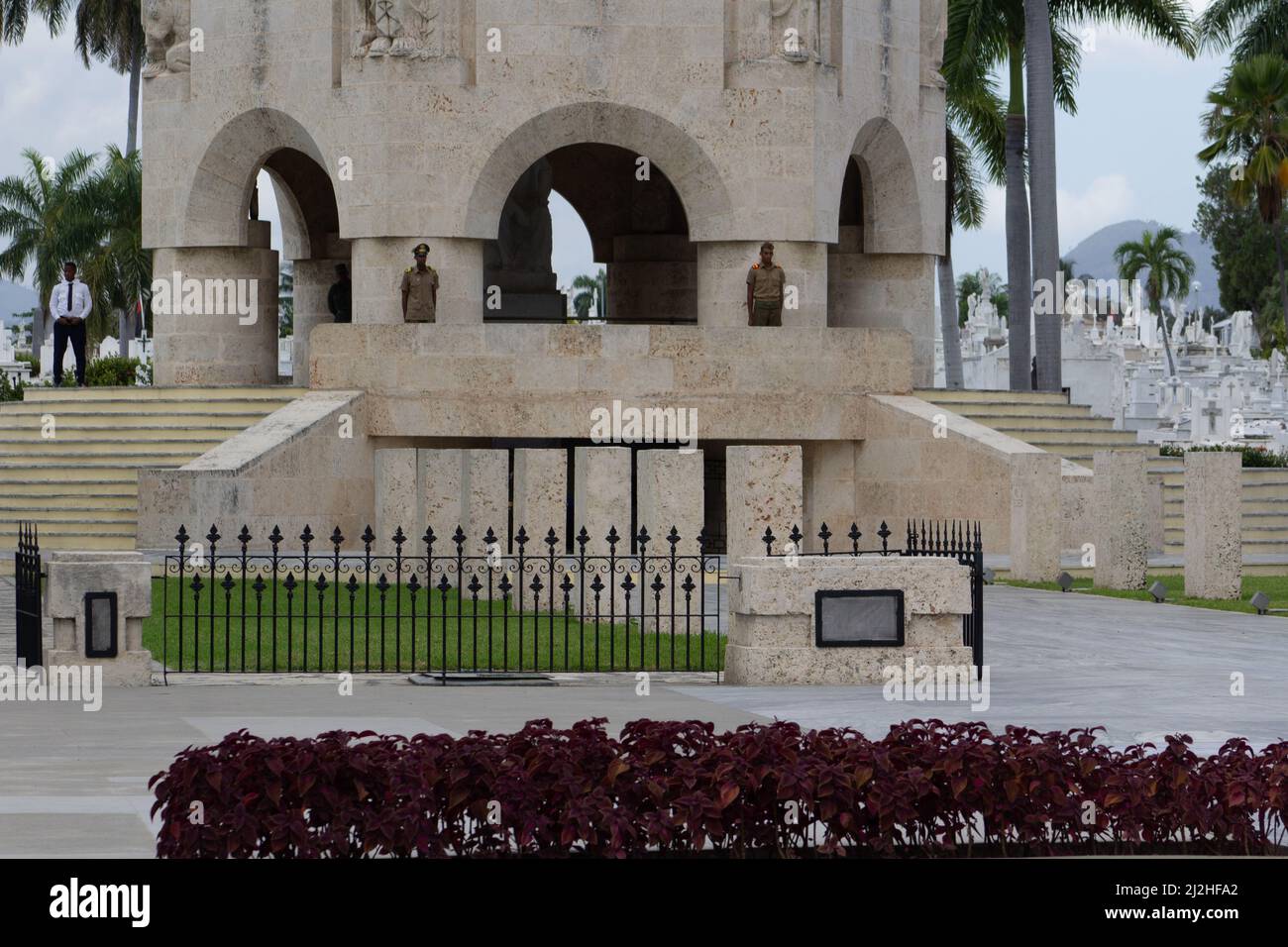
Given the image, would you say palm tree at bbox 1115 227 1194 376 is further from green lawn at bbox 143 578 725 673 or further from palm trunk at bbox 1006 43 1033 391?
green lawn at bbox 143 578 725 673

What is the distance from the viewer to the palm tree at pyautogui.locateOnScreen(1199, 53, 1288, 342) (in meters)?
46.0

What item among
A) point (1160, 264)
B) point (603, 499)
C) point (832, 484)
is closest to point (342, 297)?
point (832, 484)

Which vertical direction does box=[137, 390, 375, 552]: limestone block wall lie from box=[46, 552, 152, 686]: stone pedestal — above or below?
above

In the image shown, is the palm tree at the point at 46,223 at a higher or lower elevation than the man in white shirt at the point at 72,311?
higher

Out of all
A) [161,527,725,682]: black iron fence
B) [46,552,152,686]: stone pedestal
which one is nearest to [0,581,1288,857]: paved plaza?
[46,552,152,686]: stone pedestal

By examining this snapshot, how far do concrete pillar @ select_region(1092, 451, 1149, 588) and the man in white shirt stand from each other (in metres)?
14.8

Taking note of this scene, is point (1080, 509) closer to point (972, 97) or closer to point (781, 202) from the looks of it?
point (781, 202)

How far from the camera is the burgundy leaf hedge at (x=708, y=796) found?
8531mm

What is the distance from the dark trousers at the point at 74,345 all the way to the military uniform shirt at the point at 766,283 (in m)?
9.96

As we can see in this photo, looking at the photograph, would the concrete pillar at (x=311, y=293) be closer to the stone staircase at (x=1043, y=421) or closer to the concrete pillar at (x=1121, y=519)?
the stone staircase at (x=1043, y=421)

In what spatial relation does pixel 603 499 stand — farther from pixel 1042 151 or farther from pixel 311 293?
pixel 1042 151

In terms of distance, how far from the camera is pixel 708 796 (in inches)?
350

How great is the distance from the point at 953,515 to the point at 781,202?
19.3 ft

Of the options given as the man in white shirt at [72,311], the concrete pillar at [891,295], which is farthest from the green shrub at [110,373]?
the concrete pillar at [891,295]
